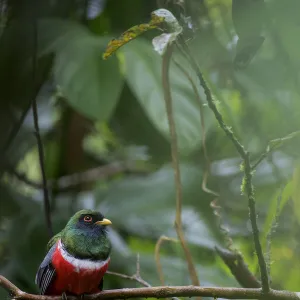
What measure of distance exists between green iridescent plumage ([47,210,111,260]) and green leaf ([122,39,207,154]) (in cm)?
43

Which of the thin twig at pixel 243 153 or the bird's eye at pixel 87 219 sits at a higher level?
the thin twig at pixel 243 153

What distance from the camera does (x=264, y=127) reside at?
296cm

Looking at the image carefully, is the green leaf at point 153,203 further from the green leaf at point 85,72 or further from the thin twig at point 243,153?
the thin twig at point 243,153

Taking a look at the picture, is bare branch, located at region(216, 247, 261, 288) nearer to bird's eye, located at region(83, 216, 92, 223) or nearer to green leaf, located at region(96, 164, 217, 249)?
bird's eye, located at region(83, 216, 92, 223)

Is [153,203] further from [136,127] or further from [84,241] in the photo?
[84,241]

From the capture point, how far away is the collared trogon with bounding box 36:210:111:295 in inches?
73.7

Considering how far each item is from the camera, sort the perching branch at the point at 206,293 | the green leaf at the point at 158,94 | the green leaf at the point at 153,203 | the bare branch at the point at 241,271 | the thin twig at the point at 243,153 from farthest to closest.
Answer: the green leaf at the point at 153,203 < the green leaf at the point at 158,94 < the bare branch at the point at 241,271 < the perching branch at the point at 206,293 < the thin twig at the point at 243,153

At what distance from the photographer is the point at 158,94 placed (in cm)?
229

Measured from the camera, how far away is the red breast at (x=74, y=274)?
1859 mm

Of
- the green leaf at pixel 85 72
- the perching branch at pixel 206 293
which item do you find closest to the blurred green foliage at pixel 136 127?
the green leaf at pixel 85 72

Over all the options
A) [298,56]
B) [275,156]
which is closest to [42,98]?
[275,156]

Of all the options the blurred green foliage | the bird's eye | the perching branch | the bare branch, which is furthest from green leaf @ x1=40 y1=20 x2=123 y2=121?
the perching branch

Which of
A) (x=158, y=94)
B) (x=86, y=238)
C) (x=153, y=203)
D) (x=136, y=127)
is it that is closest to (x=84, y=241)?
(x=86, y=238)

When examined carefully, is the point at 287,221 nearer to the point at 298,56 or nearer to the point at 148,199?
the point at 148,199
